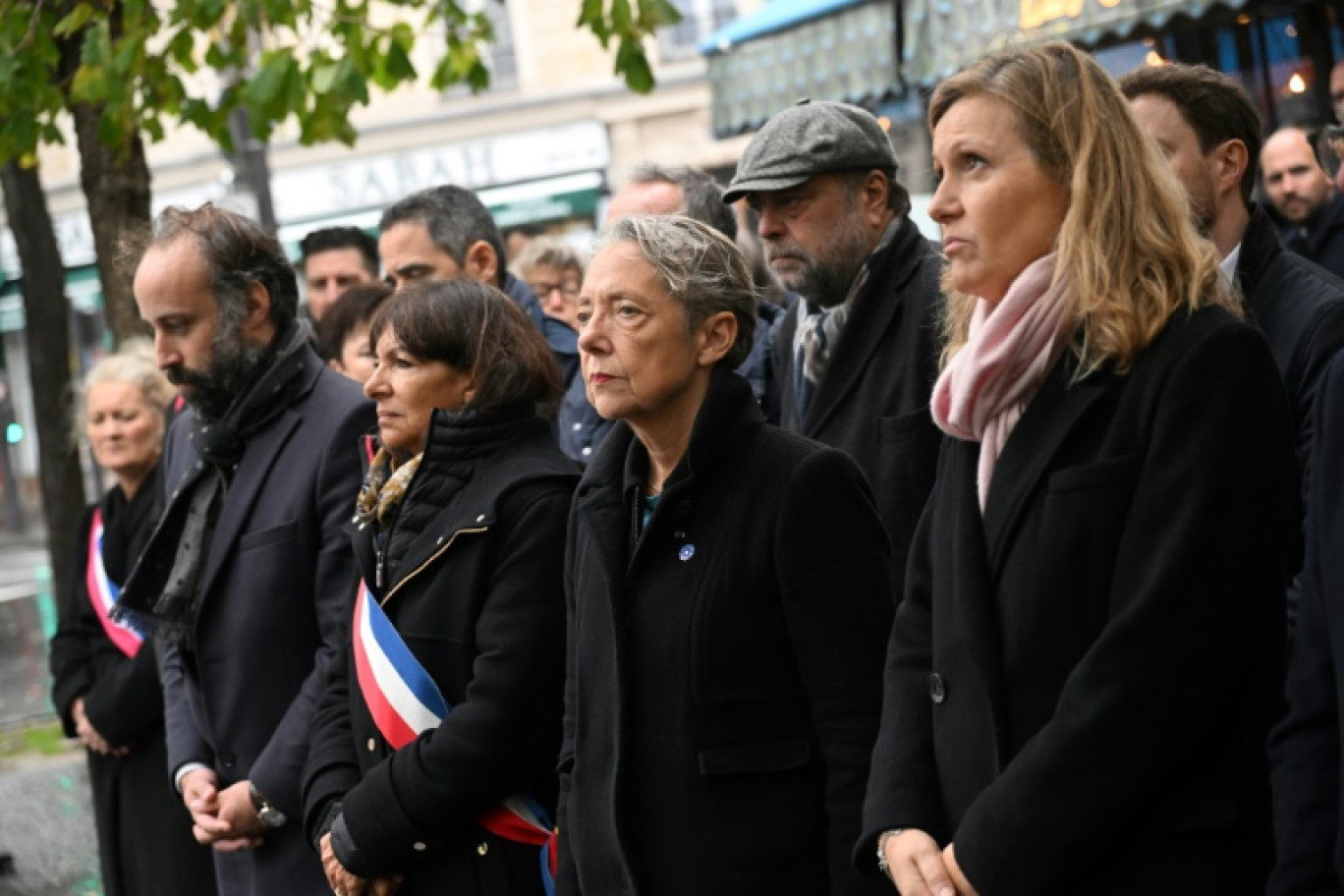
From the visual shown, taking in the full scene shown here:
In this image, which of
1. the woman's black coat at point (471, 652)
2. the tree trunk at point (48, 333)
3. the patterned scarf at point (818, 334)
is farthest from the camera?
the tree trunk at point (48, 333)

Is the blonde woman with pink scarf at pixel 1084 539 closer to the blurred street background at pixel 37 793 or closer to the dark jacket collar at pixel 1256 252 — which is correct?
the dark jacket collar at pixel 1256 252

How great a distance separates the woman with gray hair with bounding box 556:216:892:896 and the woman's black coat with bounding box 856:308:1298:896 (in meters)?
0.61

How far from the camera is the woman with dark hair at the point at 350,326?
22.8ft

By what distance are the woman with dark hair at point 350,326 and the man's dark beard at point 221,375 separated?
125 centimetres

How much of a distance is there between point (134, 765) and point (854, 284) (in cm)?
302

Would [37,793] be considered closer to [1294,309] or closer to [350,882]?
[350,882]

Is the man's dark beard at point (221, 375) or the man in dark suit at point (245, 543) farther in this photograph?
the man's dark beard at point (221, 375)

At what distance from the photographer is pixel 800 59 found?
13039 millimetres

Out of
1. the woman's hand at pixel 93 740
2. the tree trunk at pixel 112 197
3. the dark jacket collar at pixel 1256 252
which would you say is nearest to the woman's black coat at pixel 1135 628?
the dark jacket collar at pixel 1256 252

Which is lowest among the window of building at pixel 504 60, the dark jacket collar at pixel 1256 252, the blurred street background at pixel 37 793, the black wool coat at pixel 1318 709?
the blurred street background at pixel 37 793

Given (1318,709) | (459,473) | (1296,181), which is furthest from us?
(1296,181)

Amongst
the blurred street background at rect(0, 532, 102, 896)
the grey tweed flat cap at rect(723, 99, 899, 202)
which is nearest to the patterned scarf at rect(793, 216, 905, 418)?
the grey tweed flat cap at rect(723, 99, 899, 202)

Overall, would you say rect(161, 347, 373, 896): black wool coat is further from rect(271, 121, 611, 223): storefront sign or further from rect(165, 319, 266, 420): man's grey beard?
rect(271, 121, 611, 223): storefront sign

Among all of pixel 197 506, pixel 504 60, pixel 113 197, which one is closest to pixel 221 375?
pixel 197 506
